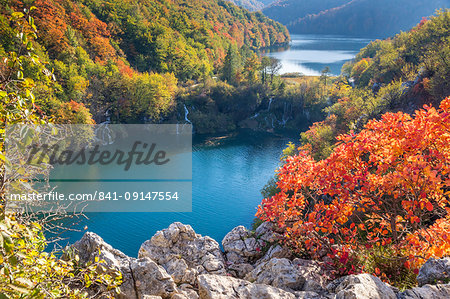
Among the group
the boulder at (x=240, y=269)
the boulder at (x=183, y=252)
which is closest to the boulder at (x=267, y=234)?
the boulder at (x=240, y=269)

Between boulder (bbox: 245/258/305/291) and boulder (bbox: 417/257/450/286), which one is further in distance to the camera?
boulder (bbox: 245/258/305/291)

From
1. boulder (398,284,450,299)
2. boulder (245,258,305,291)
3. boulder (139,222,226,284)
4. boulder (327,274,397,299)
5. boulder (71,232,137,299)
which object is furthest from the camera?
boulder (139,222,226,284)

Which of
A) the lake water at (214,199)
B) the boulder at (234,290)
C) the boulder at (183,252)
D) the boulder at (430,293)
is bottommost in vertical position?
the lake water at (214,199)

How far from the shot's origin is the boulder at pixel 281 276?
777 centimetres

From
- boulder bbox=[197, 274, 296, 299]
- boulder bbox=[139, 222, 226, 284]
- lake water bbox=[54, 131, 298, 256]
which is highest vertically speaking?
boulder bbox=[197, 274, 296, 299]

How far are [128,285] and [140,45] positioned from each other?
59.5m

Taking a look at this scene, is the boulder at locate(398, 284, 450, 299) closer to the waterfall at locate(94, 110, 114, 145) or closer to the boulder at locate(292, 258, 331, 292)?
the boulder at locate(292, 258, 331, 292)

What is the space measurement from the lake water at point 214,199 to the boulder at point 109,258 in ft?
31.4

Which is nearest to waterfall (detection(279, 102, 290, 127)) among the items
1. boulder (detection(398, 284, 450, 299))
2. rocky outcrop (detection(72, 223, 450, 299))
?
rocky outcrop (detection(72, 223, 450, 299))

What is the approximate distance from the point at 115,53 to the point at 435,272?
5717 cm

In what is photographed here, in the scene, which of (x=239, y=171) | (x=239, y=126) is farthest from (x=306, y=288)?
(x=239, y=126)

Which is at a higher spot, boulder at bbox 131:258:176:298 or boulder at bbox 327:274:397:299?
boulder at bbox 327:274:397:299

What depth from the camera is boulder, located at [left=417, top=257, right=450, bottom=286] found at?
567 cm

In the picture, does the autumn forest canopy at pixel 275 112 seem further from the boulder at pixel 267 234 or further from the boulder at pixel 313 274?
the boulder at pixel 267 234
